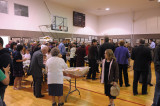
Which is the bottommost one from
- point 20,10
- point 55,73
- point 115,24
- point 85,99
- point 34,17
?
point 85,99

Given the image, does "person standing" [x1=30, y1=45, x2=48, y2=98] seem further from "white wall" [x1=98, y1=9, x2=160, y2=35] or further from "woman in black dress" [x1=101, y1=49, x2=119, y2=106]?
"white wall" [x1=98, y1=9, x2=160, y2=35]

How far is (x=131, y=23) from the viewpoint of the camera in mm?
13305

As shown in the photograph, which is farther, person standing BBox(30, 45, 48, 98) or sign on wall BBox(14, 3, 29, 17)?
sign on wall BBox(14, 3, 29, 17)

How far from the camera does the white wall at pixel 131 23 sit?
12.1 m

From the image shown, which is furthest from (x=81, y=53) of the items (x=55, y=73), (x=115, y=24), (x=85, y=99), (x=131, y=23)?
(x=115, y=24)

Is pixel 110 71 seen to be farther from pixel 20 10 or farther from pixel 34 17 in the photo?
pixel 34 17

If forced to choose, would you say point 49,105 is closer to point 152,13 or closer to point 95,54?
point 95,54

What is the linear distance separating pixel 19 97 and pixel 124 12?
504 inches

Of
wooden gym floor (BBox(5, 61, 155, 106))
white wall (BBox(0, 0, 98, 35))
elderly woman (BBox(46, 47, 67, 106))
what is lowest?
wooden gym floor (BBox(5, 61, 155, 106))

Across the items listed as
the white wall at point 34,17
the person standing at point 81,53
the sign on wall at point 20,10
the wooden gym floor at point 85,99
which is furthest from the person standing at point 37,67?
the sign on wall at point 20,10

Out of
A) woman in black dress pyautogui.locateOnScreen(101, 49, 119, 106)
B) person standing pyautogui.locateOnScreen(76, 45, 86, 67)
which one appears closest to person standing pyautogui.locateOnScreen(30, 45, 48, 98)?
woman in black dress pyautogui.locateOnScreen(101, 49, 119, 106)

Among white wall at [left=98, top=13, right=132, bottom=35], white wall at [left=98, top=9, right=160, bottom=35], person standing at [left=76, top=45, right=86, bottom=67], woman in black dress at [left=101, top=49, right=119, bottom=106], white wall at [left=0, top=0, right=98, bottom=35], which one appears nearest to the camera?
woman in black dress at [left=101, top=49, right=119, bottom=106]

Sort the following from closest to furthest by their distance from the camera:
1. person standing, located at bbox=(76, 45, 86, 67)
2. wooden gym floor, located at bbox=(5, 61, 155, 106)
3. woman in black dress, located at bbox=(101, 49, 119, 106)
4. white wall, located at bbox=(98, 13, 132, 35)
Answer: woman in black dress, located at bbox=(101, 49, 119, 106), wooden gym floor, located at bbox=(5, 61, 155, 106), person standing, located at bbox=(76, 45, 86, 67), white wall, located at bbox=(98, 13, 132, 35)

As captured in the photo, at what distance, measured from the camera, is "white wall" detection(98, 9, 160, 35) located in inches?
476
